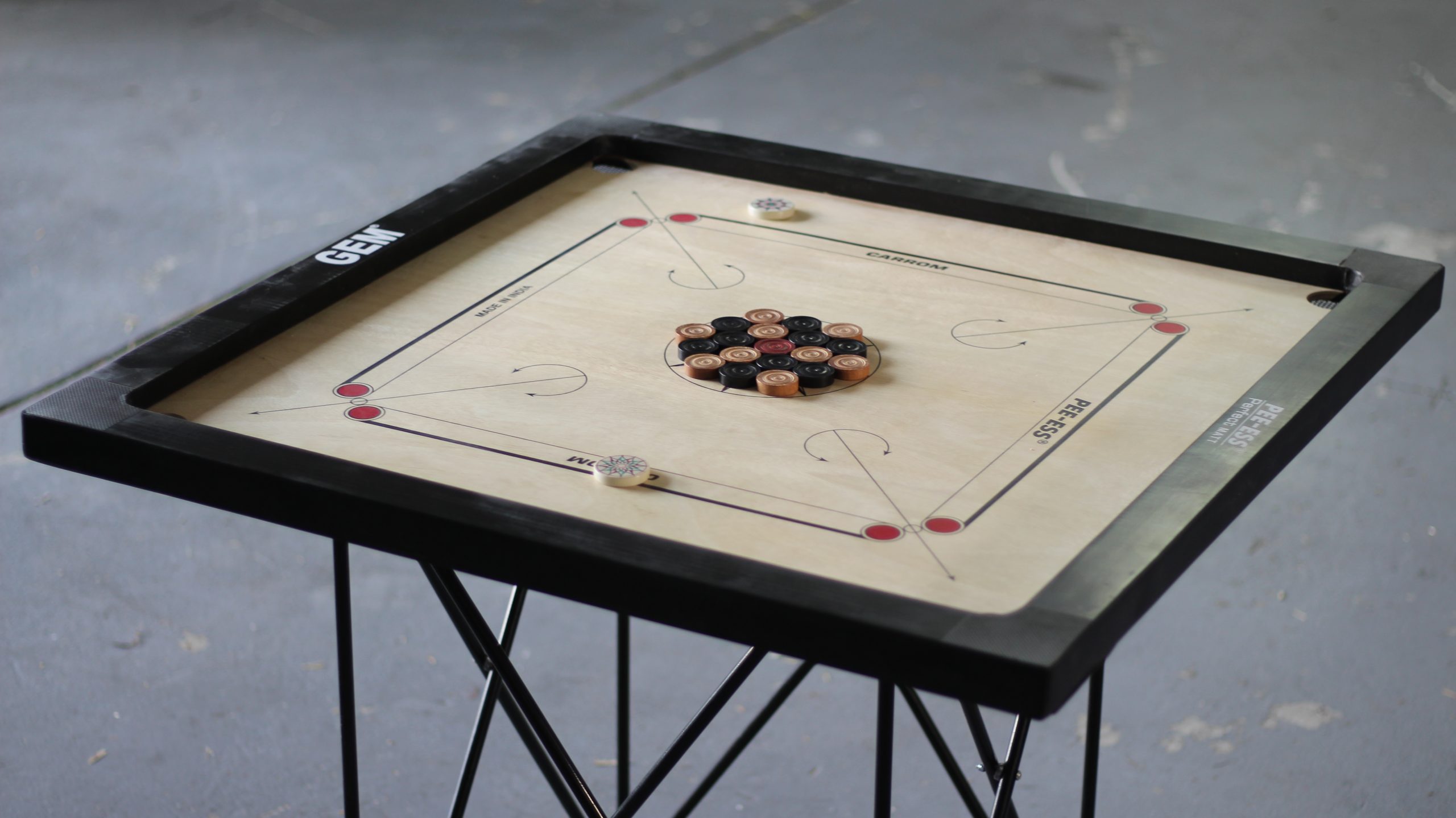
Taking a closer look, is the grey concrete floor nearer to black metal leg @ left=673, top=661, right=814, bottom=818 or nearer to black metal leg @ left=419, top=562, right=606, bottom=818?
black metal leg @ left=673, top=661, right=814, bottom=818

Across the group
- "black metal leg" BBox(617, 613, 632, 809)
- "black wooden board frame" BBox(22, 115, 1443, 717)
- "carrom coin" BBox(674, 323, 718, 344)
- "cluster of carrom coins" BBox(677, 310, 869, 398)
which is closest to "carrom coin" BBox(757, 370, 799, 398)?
"cluster of carrom coins" BBox(677, 310, 869, 398)

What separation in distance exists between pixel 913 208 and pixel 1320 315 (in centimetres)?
55

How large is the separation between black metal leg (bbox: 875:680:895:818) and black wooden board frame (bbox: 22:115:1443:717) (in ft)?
0.35

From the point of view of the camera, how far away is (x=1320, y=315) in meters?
1.73

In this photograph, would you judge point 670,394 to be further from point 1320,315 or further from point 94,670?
point 94,670

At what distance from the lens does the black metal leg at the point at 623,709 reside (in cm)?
222

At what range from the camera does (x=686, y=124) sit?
16.7 ft

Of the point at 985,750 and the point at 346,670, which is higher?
the point at 346,670

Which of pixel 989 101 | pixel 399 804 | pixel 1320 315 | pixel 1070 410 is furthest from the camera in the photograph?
pixel 989 101

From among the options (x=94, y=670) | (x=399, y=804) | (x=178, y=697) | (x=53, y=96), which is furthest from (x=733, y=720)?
(x=53, y=96)

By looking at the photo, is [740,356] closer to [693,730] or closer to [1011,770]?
[693,730]

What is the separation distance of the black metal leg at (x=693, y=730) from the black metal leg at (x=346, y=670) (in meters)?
0.33

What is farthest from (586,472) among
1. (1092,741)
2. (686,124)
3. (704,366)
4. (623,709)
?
(686,124)

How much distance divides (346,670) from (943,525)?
667 millimetres
